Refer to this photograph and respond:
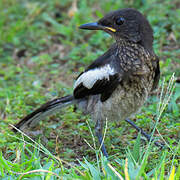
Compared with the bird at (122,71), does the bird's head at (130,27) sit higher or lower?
higher

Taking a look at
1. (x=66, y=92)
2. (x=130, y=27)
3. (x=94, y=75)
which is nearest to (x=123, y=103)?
(x=94, y=75)

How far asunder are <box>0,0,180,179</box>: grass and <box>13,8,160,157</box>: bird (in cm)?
33

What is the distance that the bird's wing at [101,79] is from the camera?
14.9 feet

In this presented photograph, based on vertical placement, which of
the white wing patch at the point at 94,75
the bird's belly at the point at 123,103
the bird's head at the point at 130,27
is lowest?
the bird's belly at the point at 123,103

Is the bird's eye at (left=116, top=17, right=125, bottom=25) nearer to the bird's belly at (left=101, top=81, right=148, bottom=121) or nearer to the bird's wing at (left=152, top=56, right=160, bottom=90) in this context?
the bird's wing at (left=152, top=56, right=160, bottom=90)

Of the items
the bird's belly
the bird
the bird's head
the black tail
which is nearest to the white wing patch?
the bird

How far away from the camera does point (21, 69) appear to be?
7.53m

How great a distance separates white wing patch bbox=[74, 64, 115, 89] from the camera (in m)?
4.58

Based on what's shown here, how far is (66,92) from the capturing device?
20.2 ft

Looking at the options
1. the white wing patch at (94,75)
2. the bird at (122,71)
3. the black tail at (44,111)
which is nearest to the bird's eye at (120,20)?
the bird at (122,71)

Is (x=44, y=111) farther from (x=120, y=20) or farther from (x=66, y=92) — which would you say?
(x=120, y=20)

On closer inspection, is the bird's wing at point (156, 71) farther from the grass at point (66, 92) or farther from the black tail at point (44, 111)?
the black tail at point (44, 111)

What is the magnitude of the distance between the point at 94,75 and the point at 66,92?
1491mm

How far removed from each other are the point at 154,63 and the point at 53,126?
1727mm
